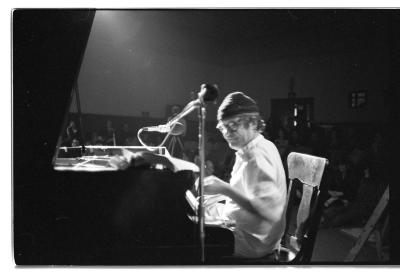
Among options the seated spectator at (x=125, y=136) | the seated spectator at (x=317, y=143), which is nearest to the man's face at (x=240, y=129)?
the seated spectator at (x=317, y=143)

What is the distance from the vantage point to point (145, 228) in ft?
5.13

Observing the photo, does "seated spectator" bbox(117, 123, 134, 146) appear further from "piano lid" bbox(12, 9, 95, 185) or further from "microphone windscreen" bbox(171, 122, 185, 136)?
"piano lid" bbox(12, 9, 95, 185)

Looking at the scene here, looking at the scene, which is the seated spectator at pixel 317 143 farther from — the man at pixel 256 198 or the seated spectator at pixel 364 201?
the man at pixel 256 198

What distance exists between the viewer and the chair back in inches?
67.3

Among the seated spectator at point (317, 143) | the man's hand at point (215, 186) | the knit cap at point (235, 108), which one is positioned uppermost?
the knit cap at point (235, 108)

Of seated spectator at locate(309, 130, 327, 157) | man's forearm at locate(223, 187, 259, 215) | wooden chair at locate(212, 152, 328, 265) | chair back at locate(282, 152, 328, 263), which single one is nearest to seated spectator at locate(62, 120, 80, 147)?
man's forearm at locate(223, 187, 259, 215)

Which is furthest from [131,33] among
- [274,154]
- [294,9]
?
[274,154]

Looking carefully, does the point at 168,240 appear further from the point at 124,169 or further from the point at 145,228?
the point at 124,169

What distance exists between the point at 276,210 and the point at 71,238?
102 cm

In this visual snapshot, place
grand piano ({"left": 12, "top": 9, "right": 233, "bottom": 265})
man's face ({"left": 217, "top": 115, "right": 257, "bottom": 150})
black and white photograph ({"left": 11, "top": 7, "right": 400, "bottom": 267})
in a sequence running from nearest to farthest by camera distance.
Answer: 1. grand piano ({"left": 12, "top": 9, "right": 233, "bottom": 265})
2. man's face ({"left": 217, "top": 115, "right": 257, "bottom": 150})
3. black and white photograph ({"left": 11, "top": 7, "right": 400, "bottom": 267})

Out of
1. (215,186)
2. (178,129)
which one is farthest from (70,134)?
(215,186)

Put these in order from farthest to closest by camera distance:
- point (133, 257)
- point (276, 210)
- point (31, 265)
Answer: point (31, 265) → point (276, 210) → point (133, 257)

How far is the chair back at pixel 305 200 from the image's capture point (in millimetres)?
1710

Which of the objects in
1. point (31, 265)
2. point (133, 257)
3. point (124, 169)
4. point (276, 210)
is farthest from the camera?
point (31, 265)
